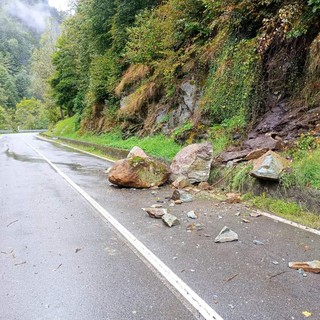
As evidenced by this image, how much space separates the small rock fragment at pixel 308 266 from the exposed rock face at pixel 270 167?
98.3 inches

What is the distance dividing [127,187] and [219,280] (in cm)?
514

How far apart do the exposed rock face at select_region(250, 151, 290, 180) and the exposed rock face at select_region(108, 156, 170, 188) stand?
9.04ft

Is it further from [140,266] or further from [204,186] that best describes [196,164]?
[140,266]

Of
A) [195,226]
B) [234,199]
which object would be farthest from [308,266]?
[234,199]

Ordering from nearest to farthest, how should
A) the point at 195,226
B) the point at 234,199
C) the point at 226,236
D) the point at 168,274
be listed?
the point at 168,274 → the point at 226,236 → the point at 195,226 → the point at 234,199

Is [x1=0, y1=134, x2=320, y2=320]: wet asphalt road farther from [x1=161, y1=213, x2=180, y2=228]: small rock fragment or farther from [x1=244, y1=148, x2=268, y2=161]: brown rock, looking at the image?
[x1=244, y1=148, x2=268, y2=161]: brown rock

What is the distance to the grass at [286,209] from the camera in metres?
5.07

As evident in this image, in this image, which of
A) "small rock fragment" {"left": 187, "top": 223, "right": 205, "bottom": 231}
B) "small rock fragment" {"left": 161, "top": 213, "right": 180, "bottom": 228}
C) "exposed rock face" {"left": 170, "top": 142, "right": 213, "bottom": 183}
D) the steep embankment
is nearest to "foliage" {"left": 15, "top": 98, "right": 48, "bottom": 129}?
the steep embankment

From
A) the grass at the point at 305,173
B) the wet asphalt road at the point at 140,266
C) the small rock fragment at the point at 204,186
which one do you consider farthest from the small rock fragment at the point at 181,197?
the grass at the point at 305,173

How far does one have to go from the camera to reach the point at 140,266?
377 centimetres

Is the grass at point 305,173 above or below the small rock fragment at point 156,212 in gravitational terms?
above

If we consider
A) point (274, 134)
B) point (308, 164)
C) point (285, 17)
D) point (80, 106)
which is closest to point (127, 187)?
point (274, 134)

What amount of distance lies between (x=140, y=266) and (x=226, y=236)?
4.57 feet

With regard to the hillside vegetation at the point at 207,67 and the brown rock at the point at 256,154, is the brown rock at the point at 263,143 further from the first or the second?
the hillside vegetation at the point at 207,67
